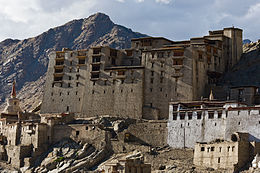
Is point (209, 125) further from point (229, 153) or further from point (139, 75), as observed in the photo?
point (139, 75)

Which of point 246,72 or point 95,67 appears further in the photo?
point 95,67

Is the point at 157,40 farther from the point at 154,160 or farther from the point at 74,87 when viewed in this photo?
the point at 154,160

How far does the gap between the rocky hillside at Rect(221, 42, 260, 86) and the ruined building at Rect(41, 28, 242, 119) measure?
1.45 metres

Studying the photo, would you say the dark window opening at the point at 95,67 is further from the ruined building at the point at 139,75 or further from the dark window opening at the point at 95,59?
the dark window opening at the point at 95,59

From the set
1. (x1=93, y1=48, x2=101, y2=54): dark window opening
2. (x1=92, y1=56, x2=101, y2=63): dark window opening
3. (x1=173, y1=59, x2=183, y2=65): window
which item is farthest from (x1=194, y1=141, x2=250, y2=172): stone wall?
(x1=93, y1=48, x2=101, y2=54): dark window opening

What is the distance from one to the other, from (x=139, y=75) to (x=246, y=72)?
1585cm

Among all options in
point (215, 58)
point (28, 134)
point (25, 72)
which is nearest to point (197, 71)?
point (215, 58)

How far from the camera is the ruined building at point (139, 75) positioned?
91.7 meters

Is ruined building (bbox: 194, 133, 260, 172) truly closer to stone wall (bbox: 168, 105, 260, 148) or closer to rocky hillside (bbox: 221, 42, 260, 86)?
stone wall (bbox: 168, 105, 260, 148)

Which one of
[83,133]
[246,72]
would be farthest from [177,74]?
[83,133]

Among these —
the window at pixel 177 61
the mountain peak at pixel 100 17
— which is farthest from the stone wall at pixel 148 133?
the mountain peak at pixel 100 17

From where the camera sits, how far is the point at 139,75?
9462 centimetres

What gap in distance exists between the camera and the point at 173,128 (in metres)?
81.8

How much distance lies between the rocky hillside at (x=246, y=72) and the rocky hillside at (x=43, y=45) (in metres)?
59.7
